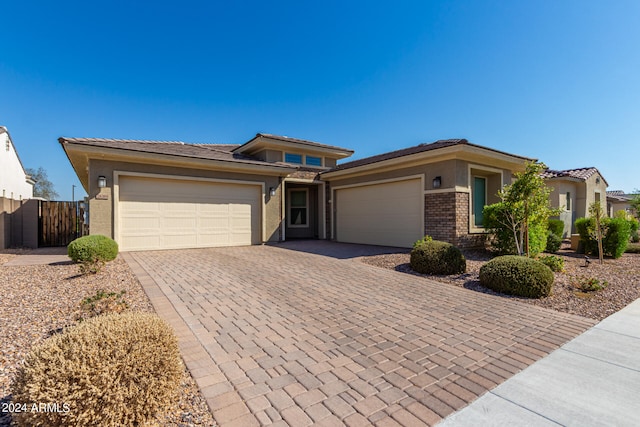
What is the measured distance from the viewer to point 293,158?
1522cm

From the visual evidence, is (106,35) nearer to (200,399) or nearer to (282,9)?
(282,9)

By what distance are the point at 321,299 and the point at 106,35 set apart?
40.6ft

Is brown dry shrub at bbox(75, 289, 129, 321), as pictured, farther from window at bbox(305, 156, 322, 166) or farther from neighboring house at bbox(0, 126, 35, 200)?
neighboring house at bbox(0, 126, 35, 200)

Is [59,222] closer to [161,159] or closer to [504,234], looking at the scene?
[161,159]

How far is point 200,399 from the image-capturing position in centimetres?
226

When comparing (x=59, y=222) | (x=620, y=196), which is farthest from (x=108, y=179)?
(x=620, y=196)

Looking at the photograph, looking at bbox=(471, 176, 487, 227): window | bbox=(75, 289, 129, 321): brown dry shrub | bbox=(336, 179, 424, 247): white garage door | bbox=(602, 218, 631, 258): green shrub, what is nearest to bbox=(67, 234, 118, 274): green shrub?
bbox=(75, 289, 129, 321): brown dry shrub

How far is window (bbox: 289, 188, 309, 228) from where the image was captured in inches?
612

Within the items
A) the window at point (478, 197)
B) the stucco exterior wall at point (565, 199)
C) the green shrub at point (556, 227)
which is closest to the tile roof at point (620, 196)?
the stucco exterior wall at point (565, 199)

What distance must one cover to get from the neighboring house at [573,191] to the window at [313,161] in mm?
12149

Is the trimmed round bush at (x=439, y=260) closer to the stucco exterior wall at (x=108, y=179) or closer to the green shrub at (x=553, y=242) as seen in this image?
the green shrub at (x=553, y=242)

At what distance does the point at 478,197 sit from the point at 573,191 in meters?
10.8

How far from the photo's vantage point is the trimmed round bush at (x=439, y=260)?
6.82m

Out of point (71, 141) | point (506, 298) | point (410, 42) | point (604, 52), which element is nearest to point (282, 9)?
point (410, 42)
